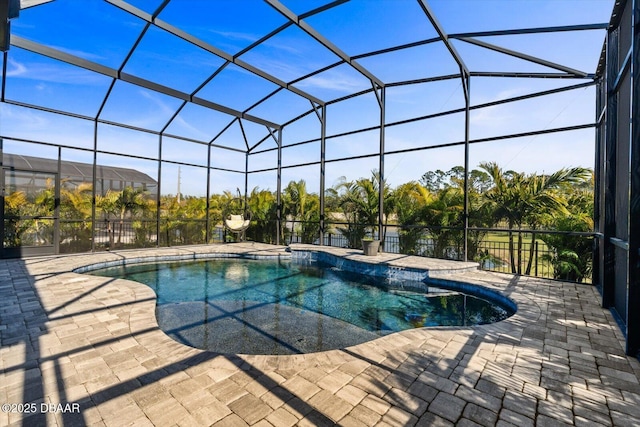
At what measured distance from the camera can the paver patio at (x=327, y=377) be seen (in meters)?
1.81

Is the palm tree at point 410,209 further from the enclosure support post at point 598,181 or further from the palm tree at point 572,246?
the enclosure support post at point 598,181

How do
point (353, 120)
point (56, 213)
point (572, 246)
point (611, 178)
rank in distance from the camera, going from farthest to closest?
point (353, 120), point (56, 213), point (572, 246), point (611, 178)

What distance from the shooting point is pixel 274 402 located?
6.35 ft

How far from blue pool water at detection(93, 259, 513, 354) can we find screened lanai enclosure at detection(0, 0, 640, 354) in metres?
2.03

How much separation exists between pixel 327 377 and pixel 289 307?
8.33 ft

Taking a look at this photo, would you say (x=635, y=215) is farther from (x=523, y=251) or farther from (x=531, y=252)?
(x=523, y=251)

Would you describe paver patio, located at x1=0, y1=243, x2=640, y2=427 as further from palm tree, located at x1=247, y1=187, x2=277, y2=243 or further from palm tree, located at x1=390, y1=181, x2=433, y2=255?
palm tree, located at x1=247, y1=187, x2=277, y2=243

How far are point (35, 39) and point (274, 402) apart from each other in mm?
7874

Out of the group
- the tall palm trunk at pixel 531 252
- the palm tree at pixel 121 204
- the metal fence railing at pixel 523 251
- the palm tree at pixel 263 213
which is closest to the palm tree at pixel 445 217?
the metal fence railing at pixel 523 251

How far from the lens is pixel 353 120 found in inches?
344

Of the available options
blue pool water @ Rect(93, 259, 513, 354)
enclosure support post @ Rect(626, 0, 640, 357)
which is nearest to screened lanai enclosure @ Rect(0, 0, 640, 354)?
enclosure support post @ Rect(626, 0, 640, 357)

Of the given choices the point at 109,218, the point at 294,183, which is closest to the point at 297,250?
the point at 294,183

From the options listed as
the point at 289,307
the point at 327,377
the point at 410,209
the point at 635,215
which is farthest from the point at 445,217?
the point at 327,377

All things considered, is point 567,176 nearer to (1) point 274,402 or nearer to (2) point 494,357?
(2) point 494,357
